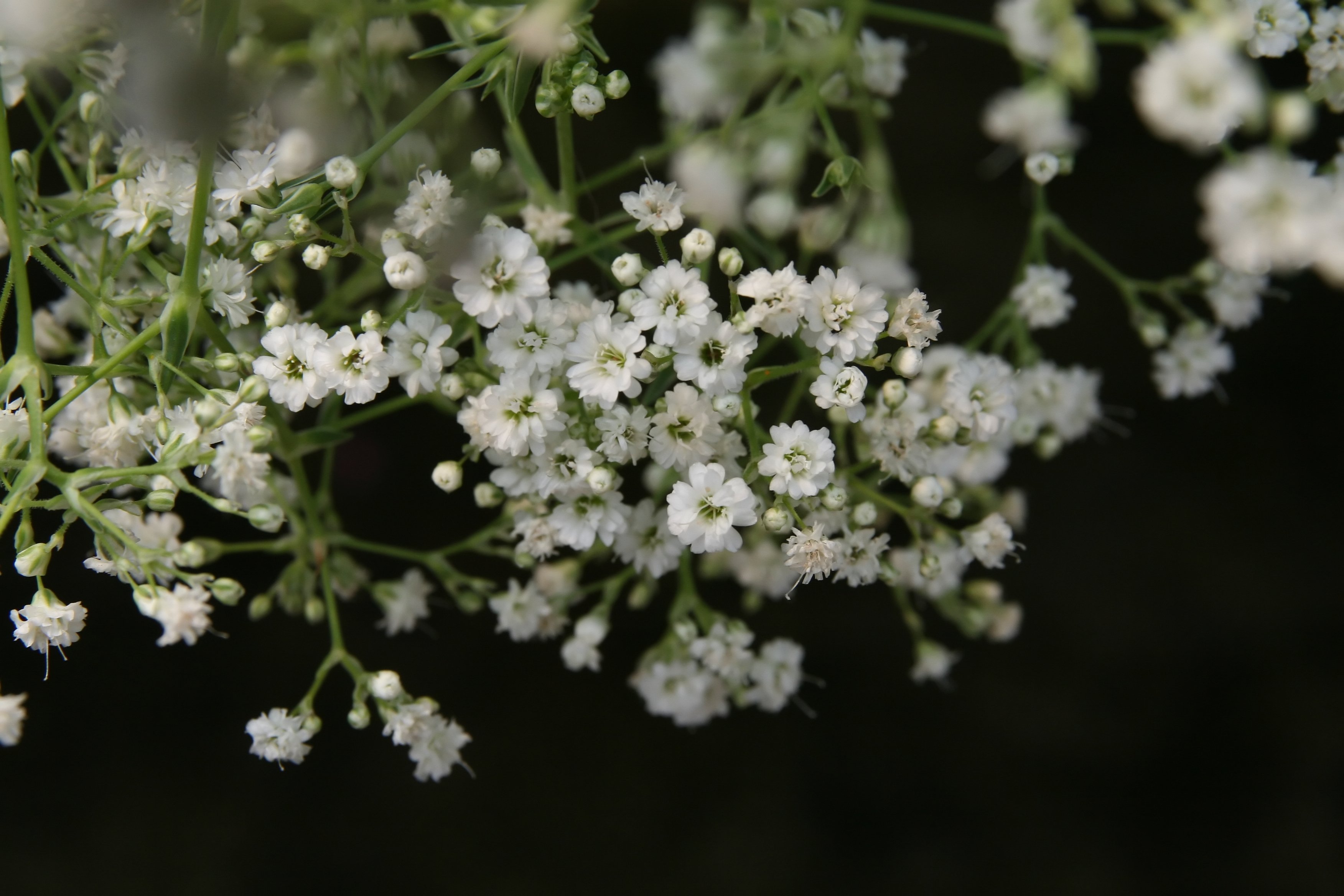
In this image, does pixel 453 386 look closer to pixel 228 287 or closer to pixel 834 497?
pixel 228 287

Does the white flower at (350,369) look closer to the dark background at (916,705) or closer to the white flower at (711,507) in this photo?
the white flower at (711,507)

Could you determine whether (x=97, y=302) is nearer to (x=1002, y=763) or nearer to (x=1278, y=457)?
(x=1002, y=763)

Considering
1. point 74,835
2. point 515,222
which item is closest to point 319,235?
point 515,222

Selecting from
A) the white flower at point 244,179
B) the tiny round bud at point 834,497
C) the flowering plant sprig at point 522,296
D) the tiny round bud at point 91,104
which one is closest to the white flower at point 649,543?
the flowering plant sprig at point 522,296

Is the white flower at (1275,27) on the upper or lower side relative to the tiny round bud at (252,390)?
upper

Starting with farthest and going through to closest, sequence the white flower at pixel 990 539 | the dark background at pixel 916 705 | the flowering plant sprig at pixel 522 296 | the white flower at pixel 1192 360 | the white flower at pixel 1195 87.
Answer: the dark background at pixel 916 705, the white flower at pixel 1192 360, the white flower at pixel 990 539, the flowering plant sprig at pixel 522 296, the white flower at pixel 1195 87

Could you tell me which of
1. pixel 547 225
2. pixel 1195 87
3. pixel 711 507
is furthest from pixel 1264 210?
pixel 547 225
